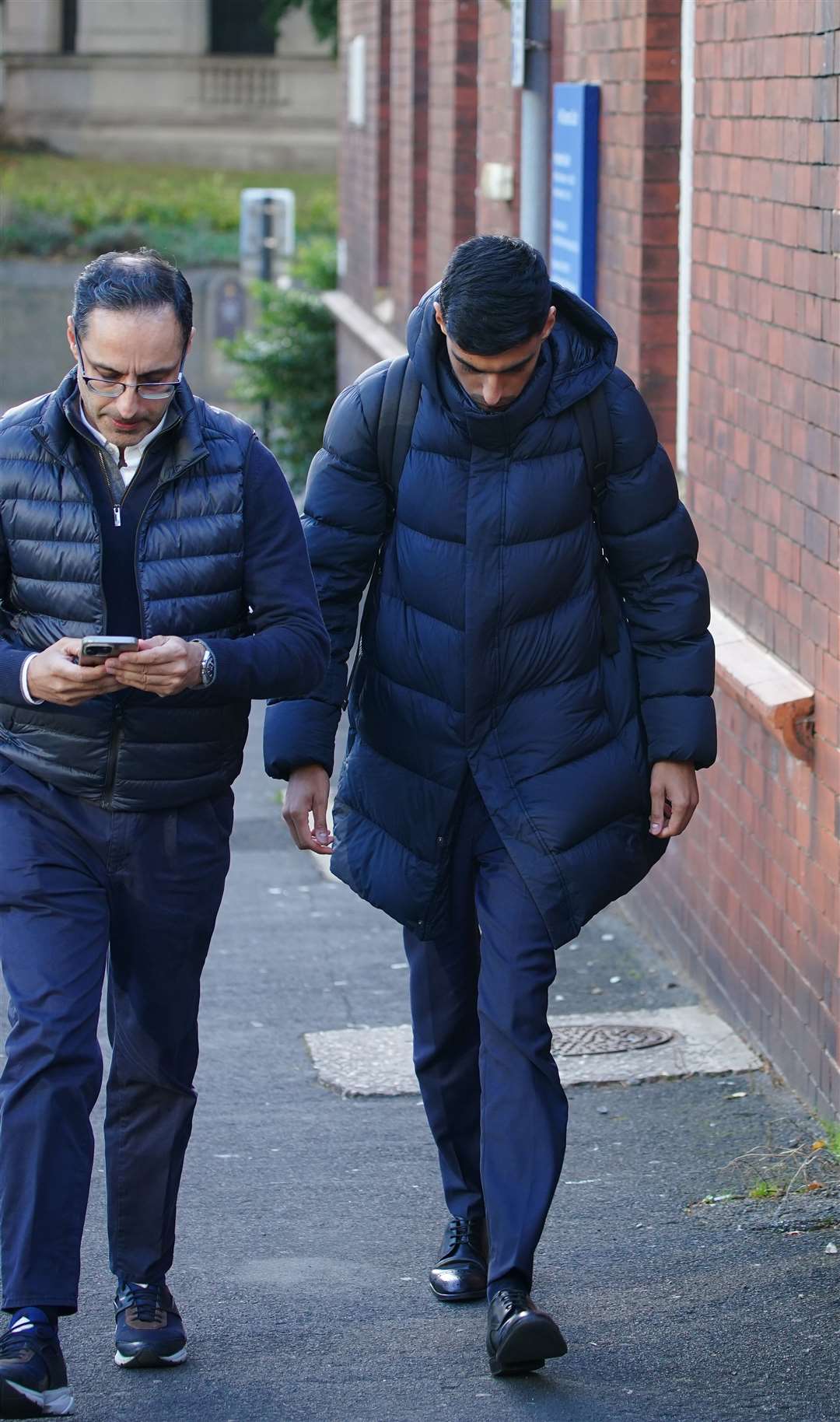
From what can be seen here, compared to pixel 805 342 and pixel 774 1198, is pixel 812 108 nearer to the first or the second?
pixel 805 342


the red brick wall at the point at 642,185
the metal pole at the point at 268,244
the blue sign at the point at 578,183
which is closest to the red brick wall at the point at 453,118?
the blue sign at the point at 578,183

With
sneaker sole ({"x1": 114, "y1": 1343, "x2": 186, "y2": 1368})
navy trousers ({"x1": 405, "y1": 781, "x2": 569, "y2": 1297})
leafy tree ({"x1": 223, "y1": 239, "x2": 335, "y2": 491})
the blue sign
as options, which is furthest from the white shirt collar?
leafy tree ({"x1": 223, "y1": 239, "x2": 335, "y2": 491})

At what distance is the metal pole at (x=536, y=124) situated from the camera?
7.55 m

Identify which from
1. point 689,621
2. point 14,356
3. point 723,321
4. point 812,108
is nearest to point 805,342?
point 812,108

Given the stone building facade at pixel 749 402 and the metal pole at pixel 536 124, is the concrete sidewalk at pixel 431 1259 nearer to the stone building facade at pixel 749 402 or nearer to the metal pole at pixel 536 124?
the stone building facade at pixel 749 402

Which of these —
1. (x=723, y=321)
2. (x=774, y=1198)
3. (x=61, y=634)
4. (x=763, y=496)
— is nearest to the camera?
(x=61, y=634)

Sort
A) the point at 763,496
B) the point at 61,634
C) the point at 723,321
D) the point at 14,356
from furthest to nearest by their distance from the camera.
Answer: the point at 14,356
the point at 723,321
the point at 763,496
the point at 61,634

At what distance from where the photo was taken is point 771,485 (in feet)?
19.1

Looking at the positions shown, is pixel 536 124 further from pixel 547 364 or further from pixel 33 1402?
pixel 33 1402

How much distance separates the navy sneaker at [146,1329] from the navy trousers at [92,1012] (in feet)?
0.11

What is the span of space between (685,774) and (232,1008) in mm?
2786

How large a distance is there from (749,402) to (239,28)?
44.8 metres

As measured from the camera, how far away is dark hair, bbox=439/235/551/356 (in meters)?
3.85

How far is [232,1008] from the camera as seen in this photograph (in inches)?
267
